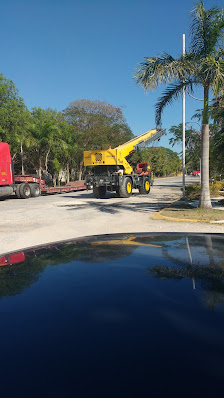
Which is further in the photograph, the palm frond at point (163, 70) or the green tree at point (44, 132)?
the green tree at point (44, 132)

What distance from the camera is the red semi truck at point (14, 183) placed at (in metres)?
20.0

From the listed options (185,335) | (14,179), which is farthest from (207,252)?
(14,179)

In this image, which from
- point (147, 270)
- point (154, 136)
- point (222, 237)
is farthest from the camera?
point (154, 136)

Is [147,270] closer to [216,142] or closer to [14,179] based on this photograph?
[216,142]

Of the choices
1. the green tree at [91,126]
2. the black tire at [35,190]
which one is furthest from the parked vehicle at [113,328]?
the green tree at [91,126]

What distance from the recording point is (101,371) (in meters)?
1.06

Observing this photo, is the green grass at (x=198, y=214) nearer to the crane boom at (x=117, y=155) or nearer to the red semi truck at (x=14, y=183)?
the crane boom at (x=117, y=155)

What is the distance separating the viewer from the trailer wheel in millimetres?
22547

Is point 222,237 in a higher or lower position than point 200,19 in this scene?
lower

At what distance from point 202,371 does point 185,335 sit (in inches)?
7.6

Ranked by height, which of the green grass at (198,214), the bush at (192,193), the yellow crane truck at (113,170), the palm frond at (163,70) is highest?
the palm frond at (163,70)

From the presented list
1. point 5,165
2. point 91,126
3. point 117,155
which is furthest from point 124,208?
point 91,126

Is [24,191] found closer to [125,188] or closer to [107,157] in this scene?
[107,157]

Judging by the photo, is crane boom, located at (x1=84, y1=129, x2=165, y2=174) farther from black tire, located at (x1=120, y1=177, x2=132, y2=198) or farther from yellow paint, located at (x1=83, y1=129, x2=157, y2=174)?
black tire, located at (x1=120, y1=177, x2=132, y2=198)
